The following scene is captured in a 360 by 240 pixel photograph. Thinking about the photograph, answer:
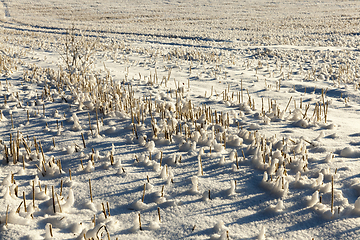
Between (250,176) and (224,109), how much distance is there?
207cm

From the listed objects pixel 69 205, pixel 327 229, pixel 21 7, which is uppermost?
pixel 21 7

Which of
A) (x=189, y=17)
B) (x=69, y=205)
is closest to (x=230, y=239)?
(x=69, y=205)

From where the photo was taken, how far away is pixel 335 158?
2.79 m

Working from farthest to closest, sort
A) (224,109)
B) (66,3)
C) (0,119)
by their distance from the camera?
(66,3)
(224,109)
(0,119)

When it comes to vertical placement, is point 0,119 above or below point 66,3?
below

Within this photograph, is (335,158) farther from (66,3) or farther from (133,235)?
(66,3)

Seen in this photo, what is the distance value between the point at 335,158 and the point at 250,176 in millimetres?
954

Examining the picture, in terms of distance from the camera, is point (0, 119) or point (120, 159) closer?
point (120, 159)

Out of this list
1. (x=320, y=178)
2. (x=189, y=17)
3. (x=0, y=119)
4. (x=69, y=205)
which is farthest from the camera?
(x=189, y=17)

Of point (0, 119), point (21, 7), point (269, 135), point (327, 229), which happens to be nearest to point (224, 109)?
point (269, 135)

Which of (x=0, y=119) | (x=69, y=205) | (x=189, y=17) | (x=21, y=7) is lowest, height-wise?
(x=69, y=205)

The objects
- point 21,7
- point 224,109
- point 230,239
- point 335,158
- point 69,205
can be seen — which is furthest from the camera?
point 21,7

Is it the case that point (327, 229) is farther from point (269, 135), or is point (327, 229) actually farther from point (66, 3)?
point (66, 3)

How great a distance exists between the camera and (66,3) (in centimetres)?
3841
